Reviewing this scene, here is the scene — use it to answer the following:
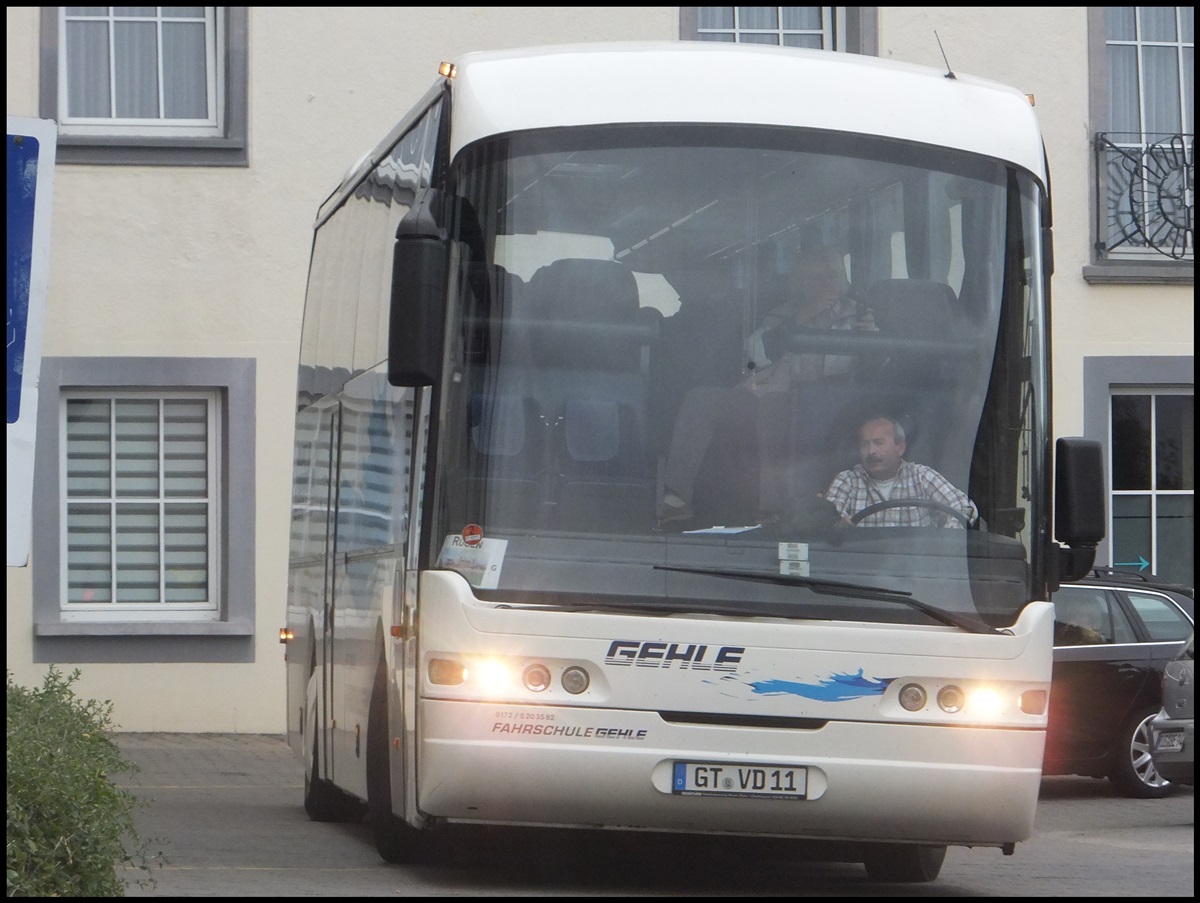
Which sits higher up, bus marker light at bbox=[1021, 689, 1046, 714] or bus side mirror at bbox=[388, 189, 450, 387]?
bus side mirror at bbox=[388, 189, 450, 387]

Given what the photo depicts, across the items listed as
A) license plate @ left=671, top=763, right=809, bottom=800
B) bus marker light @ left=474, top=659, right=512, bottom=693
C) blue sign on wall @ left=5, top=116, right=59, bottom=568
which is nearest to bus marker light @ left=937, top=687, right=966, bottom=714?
license plate @ left=671, top=763, right=809, bottom=800

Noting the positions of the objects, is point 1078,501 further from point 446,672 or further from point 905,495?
point 446,672

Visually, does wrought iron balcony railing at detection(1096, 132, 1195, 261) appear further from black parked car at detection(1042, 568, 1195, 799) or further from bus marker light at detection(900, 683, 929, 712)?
bus marker light at detection(900, 683, 929, 712)

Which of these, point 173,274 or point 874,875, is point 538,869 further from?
point 173,274

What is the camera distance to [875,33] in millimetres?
18984

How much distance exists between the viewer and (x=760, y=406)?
25.8 ft

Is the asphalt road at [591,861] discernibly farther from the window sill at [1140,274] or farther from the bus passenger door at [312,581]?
→ the window sill at [1140,274]

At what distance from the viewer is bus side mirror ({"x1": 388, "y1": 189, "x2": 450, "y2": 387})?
7.46 metres

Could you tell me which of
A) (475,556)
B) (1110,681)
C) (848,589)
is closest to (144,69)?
(1110,681)

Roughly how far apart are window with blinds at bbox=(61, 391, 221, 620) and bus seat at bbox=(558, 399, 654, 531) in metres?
11.0

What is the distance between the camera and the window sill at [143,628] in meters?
17.7

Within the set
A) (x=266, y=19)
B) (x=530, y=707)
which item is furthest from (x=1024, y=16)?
(x=530, y=707)

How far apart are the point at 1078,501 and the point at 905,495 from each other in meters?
0.68

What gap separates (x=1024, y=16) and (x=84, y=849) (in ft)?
48.0
